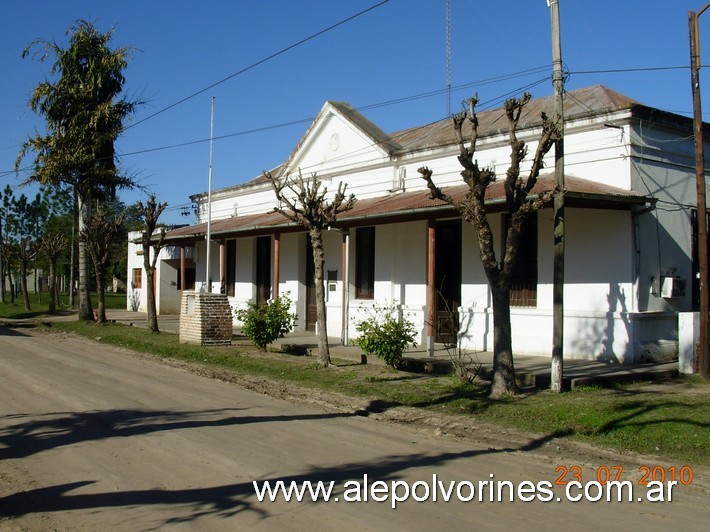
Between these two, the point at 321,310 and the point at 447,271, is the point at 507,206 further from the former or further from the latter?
the point at 447,271

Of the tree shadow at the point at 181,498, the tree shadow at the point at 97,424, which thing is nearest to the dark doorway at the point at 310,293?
the tree shadow at the point at 97,424

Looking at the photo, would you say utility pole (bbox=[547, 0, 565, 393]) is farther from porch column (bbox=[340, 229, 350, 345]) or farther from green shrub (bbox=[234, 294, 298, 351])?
porch column (bbox=[340, 229, 350, 345])

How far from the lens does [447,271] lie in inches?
746

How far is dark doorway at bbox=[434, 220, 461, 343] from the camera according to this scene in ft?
61.4

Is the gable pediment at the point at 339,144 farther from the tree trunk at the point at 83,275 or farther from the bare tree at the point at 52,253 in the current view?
the bare tree at the point at 52,253

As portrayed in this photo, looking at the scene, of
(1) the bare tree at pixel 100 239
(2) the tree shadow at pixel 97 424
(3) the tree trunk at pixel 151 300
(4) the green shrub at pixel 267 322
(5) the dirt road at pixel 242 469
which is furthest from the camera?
(1) the bare tree at pixel 100 239

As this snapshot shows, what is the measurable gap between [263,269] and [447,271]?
9788 mm

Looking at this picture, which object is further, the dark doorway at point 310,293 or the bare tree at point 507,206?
the dark doorway at point 310,293

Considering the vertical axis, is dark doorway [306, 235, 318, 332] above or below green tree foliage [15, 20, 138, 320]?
below

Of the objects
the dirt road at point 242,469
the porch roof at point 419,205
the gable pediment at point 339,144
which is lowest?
the dirt road at point 242,469

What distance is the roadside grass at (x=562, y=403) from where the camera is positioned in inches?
346

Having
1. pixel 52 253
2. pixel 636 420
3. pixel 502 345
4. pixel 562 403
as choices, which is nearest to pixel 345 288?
pixel 502 345

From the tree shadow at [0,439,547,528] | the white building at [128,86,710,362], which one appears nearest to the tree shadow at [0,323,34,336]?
the white building at [128,86,710,362]

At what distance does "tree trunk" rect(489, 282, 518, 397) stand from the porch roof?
218 centimetres
